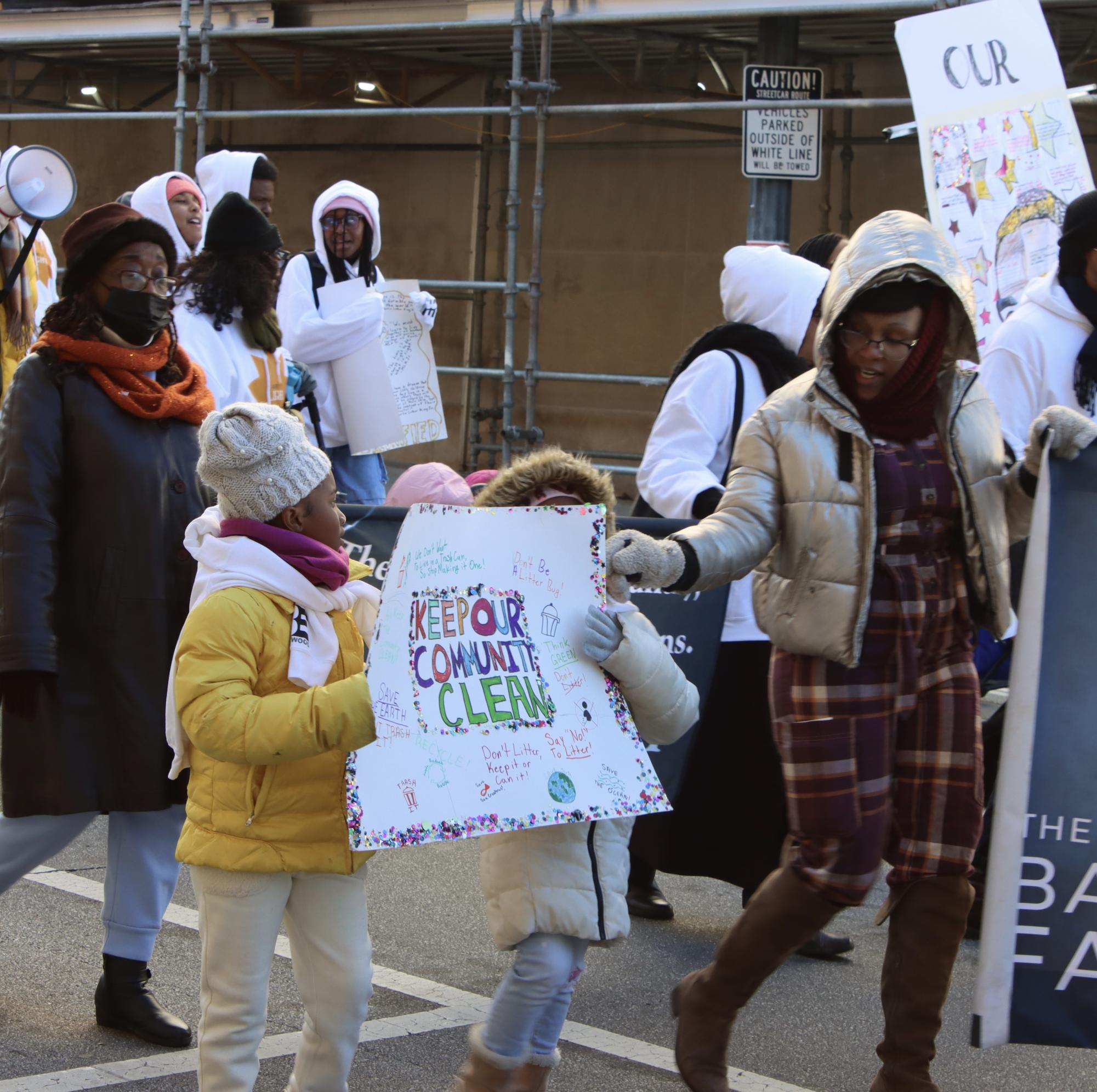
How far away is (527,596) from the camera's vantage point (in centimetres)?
327

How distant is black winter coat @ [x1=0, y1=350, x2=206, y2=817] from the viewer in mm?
3746

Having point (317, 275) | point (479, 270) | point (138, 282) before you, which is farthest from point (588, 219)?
point (138, 282)

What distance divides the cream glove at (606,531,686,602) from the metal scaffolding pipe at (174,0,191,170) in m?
9.65

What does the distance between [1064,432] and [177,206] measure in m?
4.26

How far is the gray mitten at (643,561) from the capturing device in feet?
11.0

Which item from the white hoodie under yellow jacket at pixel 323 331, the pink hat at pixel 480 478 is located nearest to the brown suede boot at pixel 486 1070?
the pink hat at pixel 480 478

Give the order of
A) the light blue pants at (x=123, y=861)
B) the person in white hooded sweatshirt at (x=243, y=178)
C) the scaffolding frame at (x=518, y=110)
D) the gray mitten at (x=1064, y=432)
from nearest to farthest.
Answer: the gray mitten at (x=1064, y=432), the light blue pants at (x=123, y=861), the person in white hooded sweatshirt at (x=243, y=178), the scaffolding frame at (x=518, y=110)

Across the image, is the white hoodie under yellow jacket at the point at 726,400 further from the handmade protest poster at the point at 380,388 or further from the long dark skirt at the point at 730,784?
the handmade protest poster at the point at 380,388

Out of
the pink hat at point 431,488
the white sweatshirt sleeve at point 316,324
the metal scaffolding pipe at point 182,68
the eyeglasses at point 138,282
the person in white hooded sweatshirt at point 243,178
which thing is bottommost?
the pink hat at point 431,488

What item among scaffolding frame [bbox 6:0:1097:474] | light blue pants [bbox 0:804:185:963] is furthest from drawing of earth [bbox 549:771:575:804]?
scaffolding frame [bbox 6:0:1097:474]

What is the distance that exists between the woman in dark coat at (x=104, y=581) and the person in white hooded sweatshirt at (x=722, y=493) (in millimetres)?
1371

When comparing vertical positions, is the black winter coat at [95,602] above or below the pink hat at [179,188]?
below

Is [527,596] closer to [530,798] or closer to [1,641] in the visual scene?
[530,798]

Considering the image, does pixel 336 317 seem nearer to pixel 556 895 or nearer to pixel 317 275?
pixel 317 275
